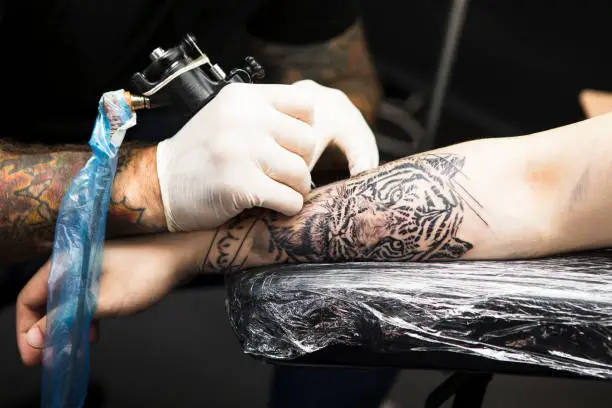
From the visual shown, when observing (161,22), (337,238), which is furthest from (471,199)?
(161,22)

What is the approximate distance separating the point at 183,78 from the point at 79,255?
0.31m

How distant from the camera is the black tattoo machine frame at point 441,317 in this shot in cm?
71

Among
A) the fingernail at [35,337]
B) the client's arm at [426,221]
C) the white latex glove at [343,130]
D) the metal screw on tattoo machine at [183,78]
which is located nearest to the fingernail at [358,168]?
the white latex glove at [343,130]

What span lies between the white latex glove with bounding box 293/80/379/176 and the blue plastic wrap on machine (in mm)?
377

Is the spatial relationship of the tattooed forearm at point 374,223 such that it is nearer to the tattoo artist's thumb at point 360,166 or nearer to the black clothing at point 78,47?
the tattoo artist's thumb at point 360,166

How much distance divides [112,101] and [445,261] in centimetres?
55

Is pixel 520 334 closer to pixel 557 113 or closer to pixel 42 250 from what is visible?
pixel 42 250

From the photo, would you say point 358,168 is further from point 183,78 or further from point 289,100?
point 183,78

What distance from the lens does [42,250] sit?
1.03 metres

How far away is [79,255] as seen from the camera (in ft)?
2.82

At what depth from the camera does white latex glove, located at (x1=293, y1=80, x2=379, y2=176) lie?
1.12 meters

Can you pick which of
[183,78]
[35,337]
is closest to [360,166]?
[183,78]

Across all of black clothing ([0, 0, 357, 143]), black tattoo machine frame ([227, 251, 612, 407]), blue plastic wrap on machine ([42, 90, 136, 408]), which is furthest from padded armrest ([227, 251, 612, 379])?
black clothing ([0, 0, 357, 143])

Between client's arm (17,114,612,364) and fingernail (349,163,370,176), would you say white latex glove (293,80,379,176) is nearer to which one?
fingernail (349,163,370,176)
